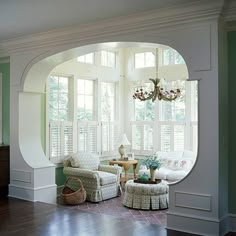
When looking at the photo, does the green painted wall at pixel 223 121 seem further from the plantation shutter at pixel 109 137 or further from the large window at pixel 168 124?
the plantation shutter at pixel 109 137

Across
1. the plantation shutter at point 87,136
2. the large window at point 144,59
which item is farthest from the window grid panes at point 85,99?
the large window at point 144,59

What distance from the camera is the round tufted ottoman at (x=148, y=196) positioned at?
6594 millimetres

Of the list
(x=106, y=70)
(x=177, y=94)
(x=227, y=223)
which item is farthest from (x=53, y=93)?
(x=227, y=223)

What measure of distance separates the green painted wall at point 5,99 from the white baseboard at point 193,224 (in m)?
3.89

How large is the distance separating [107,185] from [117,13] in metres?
3.70

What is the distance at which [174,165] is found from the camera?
8266mm

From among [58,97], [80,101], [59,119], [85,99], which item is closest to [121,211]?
[59,119]

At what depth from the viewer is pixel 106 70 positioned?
30.4 ft

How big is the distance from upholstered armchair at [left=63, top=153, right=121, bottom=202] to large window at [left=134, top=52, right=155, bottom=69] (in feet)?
9.48

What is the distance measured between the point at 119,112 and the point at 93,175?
2.85 meters

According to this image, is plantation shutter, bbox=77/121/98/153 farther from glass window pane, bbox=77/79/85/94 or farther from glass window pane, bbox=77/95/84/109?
glass window pane, bbox=77/79/85/94

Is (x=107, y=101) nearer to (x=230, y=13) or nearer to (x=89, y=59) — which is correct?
(x=89, y=59)

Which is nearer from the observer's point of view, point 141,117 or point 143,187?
point 143,187

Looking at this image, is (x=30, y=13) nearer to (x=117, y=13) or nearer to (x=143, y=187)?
(x=117, y=13)
